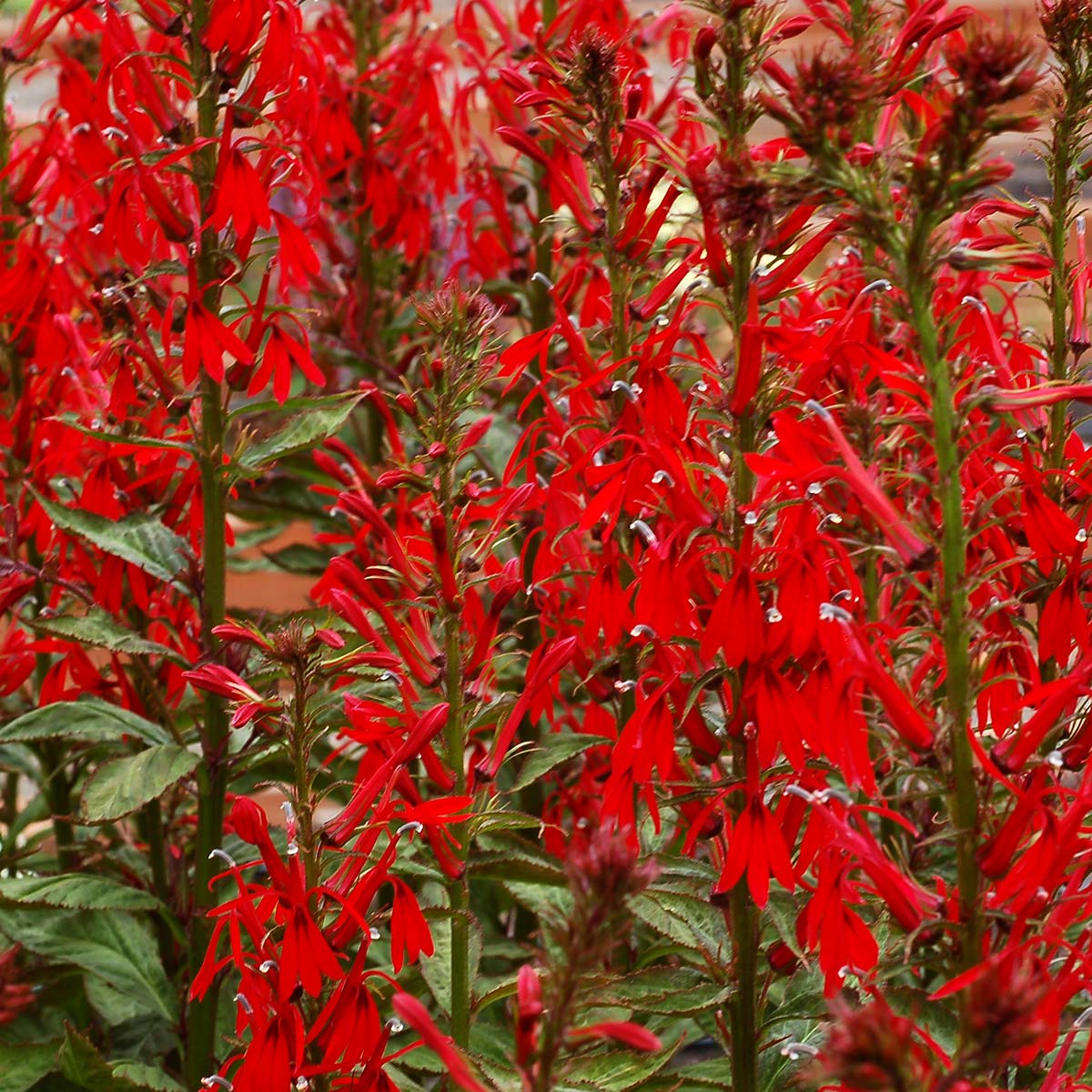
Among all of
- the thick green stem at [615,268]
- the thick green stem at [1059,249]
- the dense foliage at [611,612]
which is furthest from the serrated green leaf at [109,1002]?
the thick green stem at [1059,249]

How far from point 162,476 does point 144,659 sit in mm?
133

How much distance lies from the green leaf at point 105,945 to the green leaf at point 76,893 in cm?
4

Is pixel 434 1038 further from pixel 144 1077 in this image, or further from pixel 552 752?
pixel 144 1077

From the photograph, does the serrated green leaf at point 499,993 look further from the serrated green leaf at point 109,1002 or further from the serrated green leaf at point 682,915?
the serrated green leaf at point 109,1002

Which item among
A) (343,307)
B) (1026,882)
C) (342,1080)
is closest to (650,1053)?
(342,1080)

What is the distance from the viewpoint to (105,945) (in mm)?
1047

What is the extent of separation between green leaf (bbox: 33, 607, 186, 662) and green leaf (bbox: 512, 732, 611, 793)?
24 cm

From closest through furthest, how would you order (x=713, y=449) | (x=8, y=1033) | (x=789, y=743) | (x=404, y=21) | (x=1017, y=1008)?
(x=1017, y=1008), (x=789, y=743), (x=713, y=449), (x=8, y=1033), (x=404, y=21)

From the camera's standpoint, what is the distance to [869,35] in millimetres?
833

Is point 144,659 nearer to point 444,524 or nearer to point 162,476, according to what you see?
point 162,476

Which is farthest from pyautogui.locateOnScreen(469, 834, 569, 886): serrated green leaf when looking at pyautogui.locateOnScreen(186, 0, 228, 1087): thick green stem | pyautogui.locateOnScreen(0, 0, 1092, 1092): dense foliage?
pyautogui.locateOnScreen(186, 0, 228, 1087): thick green stem

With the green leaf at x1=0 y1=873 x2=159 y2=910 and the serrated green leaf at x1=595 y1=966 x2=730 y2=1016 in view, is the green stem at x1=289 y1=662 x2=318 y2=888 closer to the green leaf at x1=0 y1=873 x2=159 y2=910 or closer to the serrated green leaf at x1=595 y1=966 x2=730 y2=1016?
the serrated green leaf at x1=595 y1=966 x2=730 y2=1016

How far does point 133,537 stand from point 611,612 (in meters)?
0.36

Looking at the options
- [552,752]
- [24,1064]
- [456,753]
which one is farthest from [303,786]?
[24,1064]
